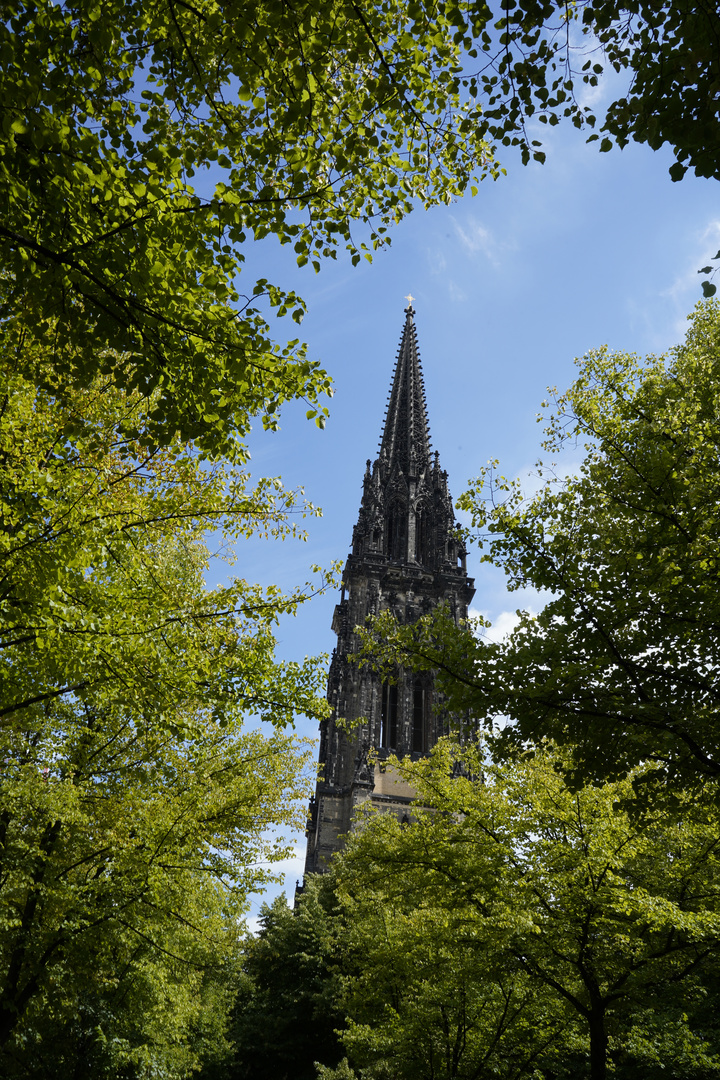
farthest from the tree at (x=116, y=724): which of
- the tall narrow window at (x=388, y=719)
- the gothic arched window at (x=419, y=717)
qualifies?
the gothic arched window at (x=419, y=717)

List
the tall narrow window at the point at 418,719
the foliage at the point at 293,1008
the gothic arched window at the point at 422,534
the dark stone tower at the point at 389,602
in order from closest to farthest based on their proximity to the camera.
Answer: the foliage at the point at 293,1008
the dark stone tower at the point at 389,602
the tall narrow window at the point at 418,719
the gothic arched window at the point at 422,534

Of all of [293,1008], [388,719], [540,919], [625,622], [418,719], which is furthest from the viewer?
[418,719]

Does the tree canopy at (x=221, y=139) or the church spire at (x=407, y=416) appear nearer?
the tree canopy at (x=221, y=139)

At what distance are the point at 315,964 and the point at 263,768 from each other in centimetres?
2239

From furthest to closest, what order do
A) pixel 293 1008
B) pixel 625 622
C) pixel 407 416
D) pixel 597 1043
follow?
1. pixel 407 416
2. pixel 293 1008
3. pixel 597 1043
4. pixel 625 622

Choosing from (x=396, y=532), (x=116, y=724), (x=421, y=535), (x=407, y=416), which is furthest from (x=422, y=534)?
(x=116, y=724)

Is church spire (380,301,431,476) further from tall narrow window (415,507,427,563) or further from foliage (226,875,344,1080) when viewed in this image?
foliage (226,875,344,1080)

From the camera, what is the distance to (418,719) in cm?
5028

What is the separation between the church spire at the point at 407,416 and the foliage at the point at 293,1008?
41445mm

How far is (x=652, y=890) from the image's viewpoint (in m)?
11.2

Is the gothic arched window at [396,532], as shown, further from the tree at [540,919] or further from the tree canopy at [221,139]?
the tree canopy at [221,139]

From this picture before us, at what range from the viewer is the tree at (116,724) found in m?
6.54

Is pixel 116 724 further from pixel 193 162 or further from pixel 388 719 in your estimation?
pixel 388 719

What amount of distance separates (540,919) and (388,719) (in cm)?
4013
